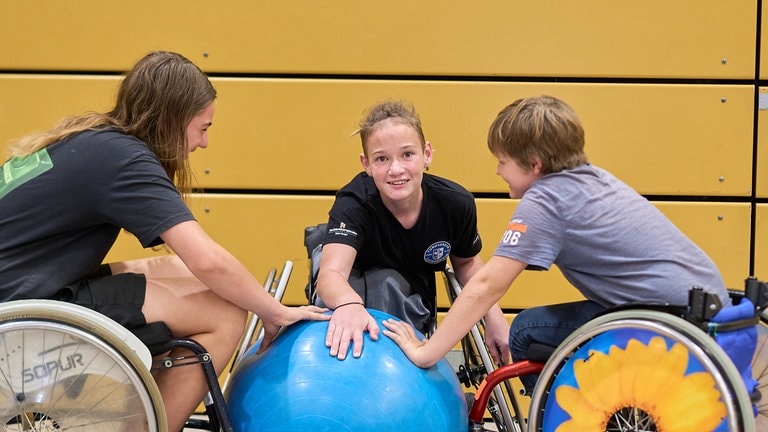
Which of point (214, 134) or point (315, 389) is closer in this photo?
point (315, 389)

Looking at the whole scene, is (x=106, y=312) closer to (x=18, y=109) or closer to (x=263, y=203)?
(x=263, y=203)

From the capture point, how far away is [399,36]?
3814mm

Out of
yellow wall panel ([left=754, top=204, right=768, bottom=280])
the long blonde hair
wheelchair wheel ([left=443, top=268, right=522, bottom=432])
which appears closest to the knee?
the long blonde hair

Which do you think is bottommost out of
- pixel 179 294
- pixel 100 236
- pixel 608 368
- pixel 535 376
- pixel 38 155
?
pixel 535 376

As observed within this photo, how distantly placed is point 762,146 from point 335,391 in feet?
7.94

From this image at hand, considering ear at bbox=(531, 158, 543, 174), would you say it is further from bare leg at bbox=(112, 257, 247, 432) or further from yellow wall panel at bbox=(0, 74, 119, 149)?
yellow wall panel at bbox=(0, 74, 119, 149)

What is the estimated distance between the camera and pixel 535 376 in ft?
8.72

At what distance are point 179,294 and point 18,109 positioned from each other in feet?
6.00

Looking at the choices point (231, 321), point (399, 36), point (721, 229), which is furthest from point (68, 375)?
point (721, 229)

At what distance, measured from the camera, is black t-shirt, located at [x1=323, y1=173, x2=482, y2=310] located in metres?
3.07

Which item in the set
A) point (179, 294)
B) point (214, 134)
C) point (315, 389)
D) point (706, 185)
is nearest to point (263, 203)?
point (214, 134)

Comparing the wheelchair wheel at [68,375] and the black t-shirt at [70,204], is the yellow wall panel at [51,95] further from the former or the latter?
the wheelchair wheel at [68,375]

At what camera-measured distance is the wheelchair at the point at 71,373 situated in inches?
86.4

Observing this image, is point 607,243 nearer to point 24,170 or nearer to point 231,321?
point 231,321
